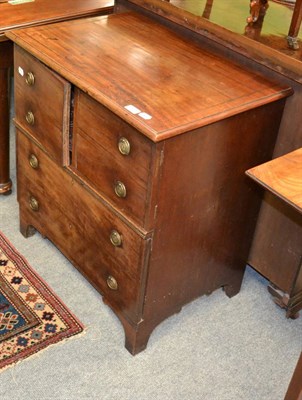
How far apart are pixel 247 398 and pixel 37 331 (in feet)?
2.40

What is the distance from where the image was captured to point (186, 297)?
2.12 m

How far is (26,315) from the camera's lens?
2.16 m

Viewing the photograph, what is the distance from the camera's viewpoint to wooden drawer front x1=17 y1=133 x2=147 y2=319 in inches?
74.9

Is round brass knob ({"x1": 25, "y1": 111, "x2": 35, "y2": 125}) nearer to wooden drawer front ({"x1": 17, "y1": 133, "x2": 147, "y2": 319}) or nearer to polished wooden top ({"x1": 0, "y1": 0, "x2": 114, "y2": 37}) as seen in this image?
wooden drawer front ({"x1": 17, "y1": 133, "x2": 147, "y2": 319})

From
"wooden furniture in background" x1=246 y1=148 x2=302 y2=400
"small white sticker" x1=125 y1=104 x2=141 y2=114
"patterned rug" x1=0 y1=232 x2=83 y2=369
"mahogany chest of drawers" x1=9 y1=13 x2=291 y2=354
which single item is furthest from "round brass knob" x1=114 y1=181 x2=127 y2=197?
"patterned rug" x1=0 y1=232 x2=83 y2=369

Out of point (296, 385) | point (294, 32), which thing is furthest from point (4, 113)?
point (296, 385)

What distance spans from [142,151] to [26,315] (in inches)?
32.9

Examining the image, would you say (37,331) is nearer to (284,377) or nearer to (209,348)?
(209,348)

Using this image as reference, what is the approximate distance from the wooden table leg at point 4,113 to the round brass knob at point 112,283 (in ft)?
2.79

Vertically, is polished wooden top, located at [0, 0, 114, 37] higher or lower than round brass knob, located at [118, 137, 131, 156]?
higher

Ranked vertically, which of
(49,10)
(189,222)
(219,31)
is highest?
(219,31)

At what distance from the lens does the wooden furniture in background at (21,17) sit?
2.33 meters

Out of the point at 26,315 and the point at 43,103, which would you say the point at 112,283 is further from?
the point at 43,103

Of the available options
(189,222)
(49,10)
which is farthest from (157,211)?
(49,10)
